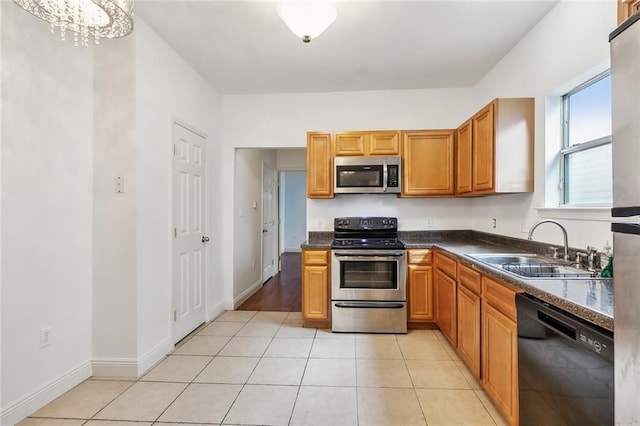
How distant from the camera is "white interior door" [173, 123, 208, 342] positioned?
2.82 m

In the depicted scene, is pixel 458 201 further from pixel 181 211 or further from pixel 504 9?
pixel 181 211

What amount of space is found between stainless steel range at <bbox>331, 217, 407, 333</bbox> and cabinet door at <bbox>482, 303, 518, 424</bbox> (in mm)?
1119

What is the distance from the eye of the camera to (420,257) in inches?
123

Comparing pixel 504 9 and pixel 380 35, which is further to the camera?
pixel 380 35

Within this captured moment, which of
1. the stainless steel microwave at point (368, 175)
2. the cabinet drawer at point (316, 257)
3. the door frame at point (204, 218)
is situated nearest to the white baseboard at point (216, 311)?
the door frame at point (204, 218)

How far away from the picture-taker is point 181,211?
9.54ft

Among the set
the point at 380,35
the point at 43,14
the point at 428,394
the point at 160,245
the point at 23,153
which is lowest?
the point at 428,394

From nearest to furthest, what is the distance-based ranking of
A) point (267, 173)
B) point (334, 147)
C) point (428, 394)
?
point (428, 394) → point (334, 147) → point (267, 173)

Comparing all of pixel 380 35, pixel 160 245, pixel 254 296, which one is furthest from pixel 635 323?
pixel 254 296

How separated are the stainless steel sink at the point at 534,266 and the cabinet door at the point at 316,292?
4.70 feet

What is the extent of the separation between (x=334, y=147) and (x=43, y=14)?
2.47m

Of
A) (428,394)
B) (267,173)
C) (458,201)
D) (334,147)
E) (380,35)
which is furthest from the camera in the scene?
(267,173)

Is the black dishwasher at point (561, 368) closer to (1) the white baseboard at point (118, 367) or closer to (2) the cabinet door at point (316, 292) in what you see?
(2) the cabinet door at point (316, 292)

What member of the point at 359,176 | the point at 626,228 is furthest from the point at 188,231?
the point at 626,228
